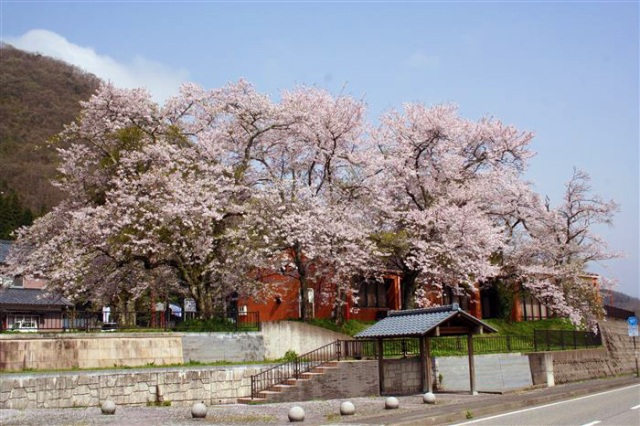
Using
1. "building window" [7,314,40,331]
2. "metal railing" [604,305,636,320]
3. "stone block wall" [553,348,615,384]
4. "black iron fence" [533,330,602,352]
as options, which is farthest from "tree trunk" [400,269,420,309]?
"building window" [7,314,40,331]

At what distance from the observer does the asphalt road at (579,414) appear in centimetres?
1658

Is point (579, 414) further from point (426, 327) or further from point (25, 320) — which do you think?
point (25, 320)

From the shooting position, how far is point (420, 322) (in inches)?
931

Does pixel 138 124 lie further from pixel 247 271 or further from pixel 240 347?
pixel 240 347

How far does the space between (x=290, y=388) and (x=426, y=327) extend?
5.38 metres

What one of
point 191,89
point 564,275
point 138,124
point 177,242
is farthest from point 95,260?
point 564,275

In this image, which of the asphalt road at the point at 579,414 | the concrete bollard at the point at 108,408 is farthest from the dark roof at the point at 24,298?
the asphalt road at the point at 579,414

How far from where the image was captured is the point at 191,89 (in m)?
34.1

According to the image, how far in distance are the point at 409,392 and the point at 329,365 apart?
3.66 meters

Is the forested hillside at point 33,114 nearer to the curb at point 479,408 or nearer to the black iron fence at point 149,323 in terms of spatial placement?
the black iron fence at point 149,323

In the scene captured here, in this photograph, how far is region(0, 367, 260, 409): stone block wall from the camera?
19750 mm

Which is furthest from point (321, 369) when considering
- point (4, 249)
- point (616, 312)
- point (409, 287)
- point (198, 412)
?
point (4, 249)

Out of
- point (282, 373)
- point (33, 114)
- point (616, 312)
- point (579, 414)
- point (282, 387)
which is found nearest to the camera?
point (579, 414)

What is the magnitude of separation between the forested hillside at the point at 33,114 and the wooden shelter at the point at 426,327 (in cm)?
6461
